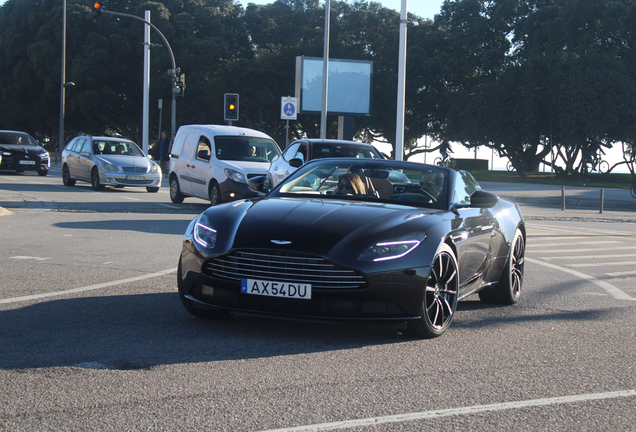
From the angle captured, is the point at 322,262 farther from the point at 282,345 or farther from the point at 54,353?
the point at 54,353

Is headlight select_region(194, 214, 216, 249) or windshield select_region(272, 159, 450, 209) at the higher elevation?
windshield select_region(272, 159, 450, 209)

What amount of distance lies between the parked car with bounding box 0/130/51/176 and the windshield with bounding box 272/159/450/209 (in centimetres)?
2518

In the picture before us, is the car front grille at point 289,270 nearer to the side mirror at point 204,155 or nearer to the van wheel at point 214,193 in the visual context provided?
the van wheel at point 214,193

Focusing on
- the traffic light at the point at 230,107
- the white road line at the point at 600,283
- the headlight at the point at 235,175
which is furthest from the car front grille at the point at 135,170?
the white road line at the point at 600,283

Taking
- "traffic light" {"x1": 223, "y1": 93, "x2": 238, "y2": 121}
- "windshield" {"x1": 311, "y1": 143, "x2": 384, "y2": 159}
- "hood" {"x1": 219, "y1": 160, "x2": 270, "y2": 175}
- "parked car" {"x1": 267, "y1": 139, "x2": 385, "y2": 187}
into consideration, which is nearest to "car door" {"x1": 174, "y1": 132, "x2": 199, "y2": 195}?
"hood" {"x1": 219, "y1": 160, "x2": 270, "y2": 175}

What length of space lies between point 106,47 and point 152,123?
21.0 ft

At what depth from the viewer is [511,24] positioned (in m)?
52.4

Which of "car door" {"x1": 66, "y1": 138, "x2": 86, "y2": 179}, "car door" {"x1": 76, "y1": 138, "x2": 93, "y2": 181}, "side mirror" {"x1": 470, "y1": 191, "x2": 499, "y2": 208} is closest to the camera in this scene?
"side mirror" {"x1": 470, "y1": 191, "x2": 499, "y2": 208}

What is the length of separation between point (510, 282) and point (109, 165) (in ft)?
56.6

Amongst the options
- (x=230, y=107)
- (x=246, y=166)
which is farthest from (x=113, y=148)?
(x=246, y=166)

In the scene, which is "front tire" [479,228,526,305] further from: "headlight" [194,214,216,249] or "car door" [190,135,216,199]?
"car door" [190,135,216,199]

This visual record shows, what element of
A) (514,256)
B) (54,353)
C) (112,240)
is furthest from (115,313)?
(112,240)

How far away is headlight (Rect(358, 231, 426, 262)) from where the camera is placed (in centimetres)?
502

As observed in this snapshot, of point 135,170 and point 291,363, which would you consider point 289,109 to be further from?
point 291,363
